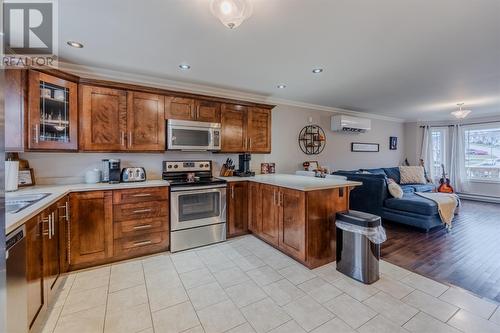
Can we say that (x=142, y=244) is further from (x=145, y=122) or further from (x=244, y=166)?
(x=244, y=166)

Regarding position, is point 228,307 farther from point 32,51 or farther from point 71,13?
point 32,51

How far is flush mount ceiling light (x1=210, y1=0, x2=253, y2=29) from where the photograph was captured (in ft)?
4.83

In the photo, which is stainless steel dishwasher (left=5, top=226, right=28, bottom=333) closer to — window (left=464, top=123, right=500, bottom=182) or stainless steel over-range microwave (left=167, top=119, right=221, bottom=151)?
stainless steel over-range microwave (left=167, top=119, right=221, bottom=151)

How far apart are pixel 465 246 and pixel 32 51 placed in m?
6.01

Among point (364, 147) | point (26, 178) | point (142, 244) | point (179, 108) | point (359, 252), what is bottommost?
point (142, 244)

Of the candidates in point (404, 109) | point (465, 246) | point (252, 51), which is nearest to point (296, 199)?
point (252, 51)

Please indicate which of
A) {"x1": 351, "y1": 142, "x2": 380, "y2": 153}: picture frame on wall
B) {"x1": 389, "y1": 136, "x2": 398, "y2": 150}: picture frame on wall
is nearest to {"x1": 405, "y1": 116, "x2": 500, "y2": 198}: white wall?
{"x1": 389, "y1": 136, "x2": 398, "y2": 150}: picture frame on wall

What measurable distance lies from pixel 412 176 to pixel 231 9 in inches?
250

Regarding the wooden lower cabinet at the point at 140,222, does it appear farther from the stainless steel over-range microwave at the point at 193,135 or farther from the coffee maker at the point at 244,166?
the coffee maker at the point at 244,166

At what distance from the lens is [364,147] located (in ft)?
20.0

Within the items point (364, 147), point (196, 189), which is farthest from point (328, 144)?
point (196, 189)

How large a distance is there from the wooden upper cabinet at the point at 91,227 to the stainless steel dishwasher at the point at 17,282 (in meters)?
1.12

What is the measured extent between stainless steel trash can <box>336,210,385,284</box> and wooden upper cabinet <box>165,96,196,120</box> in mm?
2524

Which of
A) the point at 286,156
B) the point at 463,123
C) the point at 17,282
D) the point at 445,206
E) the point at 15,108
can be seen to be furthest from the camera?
the point at 463,123
